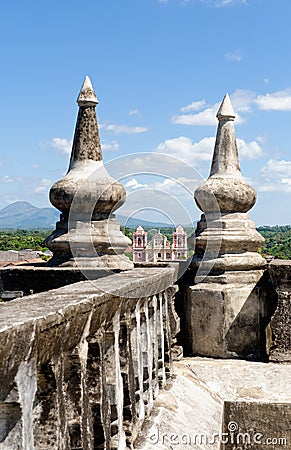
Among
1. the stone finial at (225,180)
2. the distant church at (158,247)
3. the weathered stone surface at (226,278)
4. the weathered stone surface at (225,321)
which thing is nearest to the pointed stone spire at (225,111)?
the stone finial at (225,180)

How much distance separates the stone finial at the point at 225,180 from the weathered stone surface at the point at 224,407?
1.89 m

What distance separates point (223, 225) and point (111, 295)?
417 cm

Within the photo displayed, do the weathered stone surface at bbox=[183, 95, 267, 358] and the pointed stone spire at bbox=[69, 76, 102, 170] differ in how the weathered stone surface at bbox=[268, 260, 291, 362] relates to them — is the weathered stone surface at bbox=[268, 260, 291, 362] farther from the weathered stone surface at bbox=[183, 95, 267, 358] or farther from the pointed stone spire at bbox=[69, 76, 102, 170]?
the pointed stone spire at bbox=[69, 76, 102, 170]

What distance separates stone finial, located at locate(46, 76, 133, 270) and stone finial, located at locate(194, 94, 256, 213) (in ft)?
3.53

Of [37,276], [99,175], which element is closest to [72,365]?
[37,276]

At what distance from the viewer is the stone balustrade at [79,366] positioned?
290cm

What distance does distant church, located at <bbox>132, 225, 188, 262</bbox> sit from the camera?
738cm

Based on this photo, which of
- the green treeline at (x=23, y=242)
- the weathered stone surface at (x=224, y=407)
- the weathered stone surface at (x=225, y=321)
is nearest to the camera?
the weathered stone surface at (x=224, y=407)

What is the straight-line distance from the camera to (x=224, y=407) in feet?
23.5

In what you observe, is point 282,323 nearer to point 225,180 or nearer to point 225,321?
point 225,321

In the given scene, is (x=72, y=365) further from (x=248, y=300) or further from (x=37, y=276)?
(x=248, y=300)

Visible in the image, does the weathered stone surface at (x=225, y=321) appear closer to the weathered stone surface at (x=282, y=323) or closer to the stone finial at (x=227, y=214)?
the weathered stone surface at (x=282, y=323)

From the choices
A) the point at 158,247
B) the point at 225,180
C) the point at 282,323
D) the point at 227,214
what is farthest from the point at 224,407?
the point at 225,180

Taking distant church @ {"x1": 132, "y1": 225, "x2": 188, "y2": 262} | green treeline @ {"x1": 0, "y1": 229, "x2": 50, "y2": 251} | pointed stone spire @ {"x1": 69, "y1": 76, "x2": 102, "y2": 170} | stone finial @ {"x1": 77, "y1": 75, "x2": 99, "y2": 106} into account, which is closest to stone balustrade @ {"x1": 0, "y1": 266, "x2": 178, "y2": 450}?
distant church @ {"x1": 132, "y1": 225, "x2": 188, "y2": 262}
